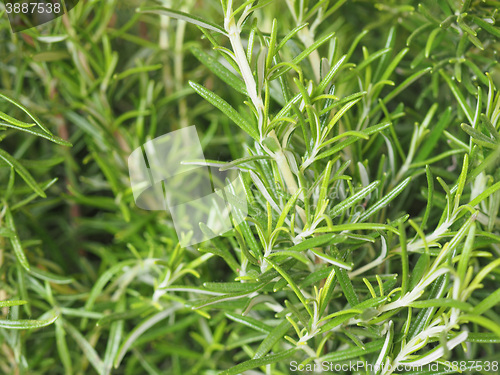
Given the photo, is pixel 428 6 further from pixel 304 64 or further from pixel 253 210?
pixel 253 210

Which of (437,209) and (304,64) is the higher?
(304,64)

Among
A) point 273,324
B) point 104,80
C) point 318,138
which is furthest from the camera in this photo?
point 104,80

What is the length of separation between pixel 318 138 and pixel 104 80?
1.15 feet

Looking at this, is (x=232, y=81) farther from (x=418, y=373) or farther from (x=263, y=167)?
(x=418, y=373)

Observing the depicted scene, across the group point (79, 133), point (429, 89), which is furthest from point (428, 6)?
point (79, 133)

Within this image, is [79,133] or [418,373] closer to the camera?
[418,373]

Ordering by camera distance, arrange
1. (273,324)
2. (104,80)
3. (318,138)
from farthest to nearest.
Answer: (104,80) < (273,324) < (318,138)

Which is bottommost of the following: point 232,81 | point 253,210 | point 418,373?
point 418,373

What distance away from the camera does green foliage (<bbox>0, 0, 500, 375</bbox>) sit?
36cm

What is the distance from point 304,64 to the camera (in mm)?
470

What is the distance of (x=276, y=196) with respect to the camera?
1.30ft

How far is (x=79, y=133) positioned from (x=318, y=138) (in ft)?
1.47

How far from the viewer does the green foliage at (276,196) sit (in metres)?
0.36

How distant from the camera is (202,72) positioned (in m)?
0.67
